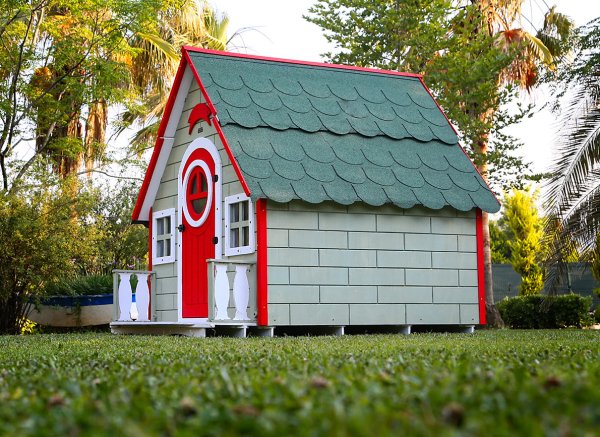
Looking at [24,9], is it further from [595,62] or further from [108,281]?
[595,62]

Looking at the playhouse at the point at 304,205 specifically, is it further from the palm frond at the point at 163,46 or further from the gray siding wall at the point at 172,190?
the palm frond at the point at 163,46

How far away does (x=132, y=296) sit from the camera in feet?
48.8

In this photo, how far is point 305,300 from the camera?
12.6 m

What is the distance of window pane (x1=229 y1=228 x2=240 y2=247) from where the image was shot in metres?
13.0

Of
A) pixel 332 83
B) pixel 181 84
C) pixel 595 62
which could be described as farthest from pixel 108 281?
pixel 595 62

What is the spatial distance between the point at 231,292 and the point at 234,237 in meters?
0.93

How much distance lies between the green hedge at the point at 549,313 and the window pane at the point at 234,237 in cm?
731

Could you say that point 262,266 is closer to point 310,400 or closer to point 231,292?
point 231,292

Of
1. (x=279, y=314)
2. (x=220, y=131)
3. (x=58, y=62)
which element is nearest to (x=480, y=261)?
(x=279, y=314)

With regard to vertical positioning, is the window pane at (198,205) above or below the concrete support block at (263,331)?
above

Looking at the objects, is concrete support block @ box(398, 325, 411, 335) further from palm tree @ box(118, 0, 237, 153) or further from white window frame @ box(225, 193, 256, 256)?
palm tree @ box(118, 0, 237, 153)

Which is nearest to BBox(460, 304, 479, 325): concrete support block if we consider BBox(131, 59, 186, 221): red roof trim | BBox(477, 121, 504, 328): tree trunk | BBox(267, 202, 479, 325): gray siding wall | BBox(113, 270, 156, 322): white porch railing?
BBox(267, 202, 479, 325): gray siding wall

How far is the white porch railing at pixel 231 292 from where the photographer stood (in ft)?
39.9

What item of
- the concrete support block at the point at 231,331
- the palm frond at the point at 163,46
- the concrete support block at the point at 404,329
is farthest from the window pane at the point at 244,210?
the palm frond at the point at 163,46
